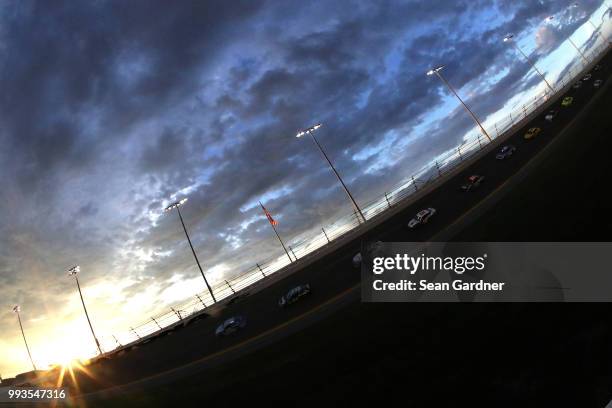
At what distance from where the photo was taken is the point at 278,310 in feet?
88.0

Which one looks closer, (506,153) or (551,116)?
(506,153)

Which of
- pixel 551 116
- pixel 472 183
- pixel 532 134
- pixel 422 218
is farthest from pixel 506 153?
pixel 422 218

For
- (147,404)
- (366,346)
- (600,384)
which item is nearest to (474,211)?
(366,346)

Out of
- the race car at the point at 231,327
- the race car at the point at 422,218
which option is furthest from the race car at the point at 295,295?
the race car at the point at 422,218

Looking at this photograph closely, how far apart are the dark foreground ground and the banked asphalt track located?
6.22 feet

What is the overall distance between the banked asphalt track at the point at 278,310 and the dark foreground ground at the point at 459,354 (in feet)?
6.22

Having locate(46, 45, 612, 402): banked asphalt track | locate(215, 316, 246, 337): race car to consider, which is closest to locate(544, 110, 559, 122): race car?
locate(46, 45, 612, 402): banked asphalt track

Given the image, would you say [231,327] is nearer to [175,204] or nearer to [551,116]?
[175,204]

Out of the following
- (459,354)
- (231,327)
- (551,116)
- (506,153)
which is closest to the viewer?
(459,354)

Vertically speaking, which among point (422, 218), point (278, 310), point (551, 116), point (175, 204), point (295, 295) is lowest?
point (278, 310)

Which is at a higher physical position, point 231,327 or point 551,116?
point 551,116

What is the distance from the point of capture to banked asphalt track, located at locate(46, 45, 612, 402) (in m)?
22.8

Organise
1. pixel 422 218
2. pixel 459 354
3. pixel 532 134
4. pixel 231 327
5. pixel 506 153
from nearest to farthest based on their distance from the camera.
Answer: pixel 459 354, pixel 231 327, pixel 422 218, pixel 506 153, pixel 532 134

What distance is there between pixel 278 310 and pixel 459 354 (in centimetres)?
1690
